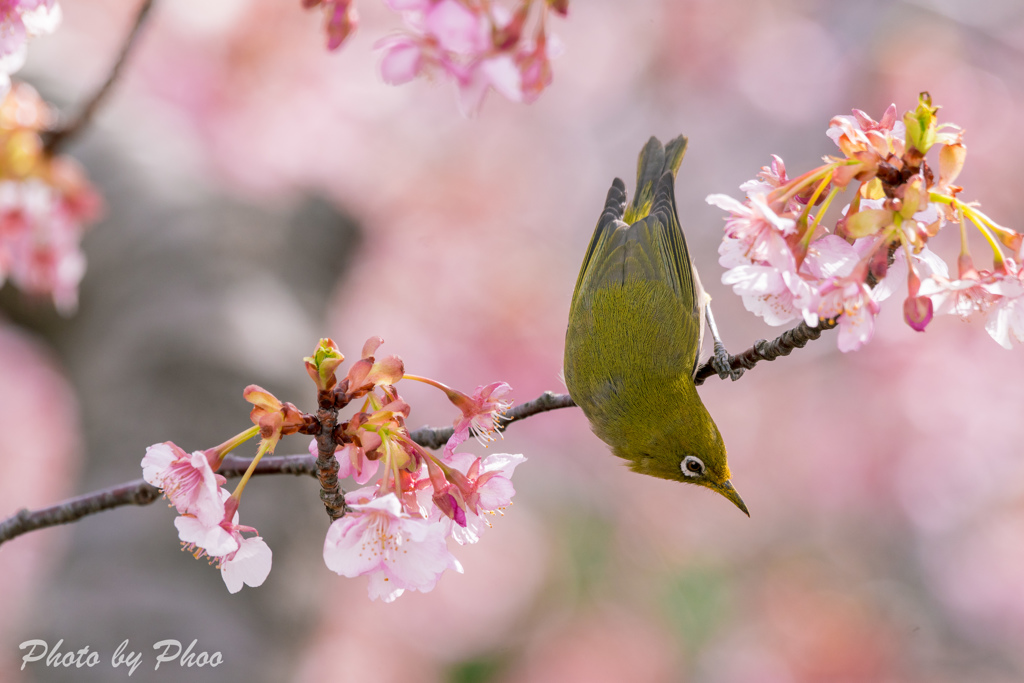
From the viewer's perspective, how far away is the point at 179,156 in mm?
4711

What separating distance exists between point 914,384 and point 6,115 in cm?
629

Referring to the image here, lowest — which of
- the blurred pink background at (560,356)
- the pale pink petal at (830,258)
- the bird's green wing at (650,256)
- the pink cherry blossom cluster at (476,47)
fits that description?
the blurred pink background at (560,356)

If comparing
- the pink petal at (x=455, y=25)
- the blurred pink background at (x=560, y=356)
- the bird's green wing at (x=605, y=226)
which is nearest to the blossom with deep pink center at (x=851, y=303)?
the pink petal at (x=455, y=25)

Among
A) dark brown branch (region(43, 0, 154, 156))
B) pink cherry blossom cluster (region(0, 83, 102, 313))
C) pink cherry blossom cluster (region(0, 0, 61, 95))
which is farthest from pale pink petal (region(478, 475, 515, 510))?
pink cherry blossom cluster (region(0, 83, 102, 313))

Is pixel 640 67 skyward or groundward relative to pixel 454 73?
skyward

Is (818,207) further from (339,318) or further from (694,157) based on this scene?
(694,157)

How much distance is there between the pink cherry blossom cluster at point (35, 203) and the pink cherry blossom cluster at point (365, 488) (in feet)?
5.76

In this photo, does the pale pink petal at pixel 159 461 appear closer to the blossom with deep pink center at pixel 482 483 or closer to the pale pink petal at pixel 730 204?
the blossom with deep pink center at pixel 482 483

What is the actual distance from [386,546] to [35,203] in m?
2.18

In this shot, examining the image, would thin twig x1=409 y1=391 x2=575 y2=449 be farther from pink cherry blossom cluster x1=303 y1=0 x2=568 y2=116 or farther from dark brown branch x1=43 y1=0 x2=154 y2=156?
dark brown branch x1=43 y1=0 x2=154 y2=156

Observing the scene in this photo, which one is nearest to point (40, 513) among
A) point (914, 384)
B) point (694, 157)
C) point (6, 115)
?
point (6, 115)

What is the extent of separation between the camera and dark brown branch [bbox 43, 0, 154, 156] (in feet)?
6.29

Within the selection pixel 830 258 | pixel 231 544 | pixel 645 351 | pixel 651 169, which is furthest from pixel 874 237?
pixel 651 169

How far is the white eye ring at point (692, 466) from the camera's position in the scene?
2029 mm
